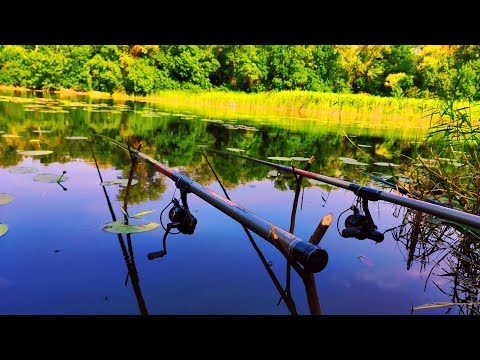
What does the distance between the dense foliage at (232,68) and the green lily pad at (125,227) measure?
2023 cm

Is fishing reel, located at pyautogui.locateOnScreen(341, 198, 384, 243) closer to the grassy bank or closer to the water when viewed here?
the water

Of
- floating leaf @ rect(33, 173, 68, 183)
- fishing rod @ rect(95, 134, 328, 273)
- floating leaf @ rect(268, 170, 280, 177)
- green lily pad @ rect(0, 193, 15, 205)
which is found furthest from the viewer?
floating leaf @ rect(268, 170, 280, 177)

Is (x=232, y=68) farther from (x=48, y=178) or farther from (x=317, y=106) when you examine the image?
(x=48, y=178)

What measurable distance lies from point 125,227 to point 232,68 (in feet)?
78.2

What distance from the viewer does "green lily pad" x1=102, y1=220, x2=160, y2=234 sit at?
8.46 ft

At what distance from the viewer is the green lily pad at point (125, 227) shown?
2580mm

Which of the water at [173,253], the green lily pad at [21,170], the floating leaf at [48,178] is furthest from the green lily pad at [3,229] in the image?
the green lily pad at [21,170]

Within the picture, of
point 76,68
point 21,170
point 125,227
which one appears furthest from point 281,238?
point 76,68

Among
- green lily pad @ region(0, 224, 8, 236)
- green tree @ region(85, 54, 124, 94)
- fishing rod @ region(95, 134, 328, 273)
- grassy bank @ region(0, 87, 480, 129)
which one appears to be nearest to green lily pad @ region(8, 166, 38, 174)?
green lily pad @ region(0, 224, 8, 236)

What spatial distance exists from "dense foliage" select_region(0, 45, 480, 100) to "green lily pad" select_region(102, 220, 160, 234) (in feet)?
66.4
